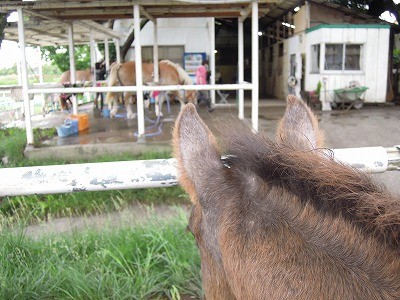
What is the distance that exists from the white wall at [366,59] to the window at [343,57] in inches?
7.5

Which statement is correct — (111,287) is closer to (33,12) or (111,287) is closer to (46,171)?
(46,171)

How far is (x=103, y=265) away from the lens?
3143 mm

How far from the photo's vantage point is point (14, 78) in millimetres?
24297

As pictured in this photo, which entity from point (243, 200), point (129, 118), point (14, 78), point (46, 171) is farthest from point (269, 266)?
point (14, 78)

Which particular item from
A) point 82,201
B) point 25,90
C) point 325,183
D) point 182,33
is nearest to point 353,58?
point 182,33

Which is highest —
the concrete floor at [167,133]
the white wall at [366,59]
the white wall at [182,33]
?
the white wall at [182,33]

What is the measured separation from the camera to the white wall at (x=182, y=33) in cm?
1780

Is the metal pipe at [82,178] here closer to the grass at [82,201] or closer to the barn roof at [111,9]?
the grass at [82,201]

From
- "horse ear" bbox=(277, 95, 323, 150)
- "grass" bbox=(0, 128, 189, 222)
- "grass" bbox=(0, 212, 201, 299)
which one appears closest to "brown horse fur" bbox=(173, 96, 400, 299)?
"horse ear" bbox=(277, 95, 323, 150)

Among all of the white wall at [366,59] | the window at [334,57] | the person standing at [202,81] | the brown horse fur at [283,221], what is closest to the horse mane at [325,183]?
the brown horse fur at [283,221]

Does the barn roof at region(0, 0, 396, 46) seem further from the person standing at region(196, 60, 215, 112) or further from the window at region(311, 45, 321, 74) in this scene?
the window at region(311, 45, 321, 74)

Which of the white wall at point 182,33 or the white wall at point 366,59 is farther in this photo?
the white wall at point 182,33

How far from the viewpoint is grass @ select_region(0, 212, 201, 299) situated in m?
2.84

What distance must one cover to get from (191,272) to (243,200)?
204 centimetres
